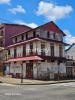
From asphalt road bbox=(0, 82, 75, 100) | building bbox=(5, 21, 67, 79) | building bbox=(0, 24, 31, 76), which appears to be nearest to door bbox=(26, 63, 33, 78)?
building bbox=(5, 21, 67, 79)

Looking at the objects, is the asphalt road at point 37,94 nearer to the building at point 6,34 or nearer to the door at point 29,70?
the door at point 29,70

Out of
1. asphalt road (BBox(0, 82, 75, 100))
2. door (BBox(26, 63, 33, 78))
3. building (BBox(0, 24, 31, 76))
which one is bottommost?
asphalt road (BBox(0, 82, 75, 100))

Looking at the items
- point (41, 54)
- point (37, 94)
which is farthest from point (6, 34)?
point (37, 94)

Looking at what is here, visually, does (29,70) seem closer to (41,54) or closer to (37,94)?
(41,54)

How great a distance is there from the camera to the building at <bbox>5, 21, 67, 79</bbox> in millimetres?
44875

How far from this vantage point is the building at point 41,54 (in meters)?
44.9

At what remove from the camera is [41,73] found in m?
44.8

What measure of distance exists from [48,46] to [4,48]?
13.2 meters

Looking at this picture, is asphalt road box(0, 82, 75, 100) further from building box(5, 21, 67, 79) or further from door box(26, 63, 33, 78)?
door box(26, 63, 33, 78)

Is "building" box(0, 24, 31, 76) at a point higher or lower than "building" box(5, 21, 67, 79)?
higher

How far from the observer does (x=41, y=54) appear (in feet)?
147

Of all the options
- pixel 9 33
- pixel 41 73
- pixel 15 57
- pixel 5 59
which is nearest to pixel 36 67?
pixel 41 73

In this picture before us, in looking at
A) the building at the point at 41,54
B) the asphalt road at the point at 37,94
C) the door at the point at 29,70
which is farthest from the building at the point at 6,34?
the asphalt road at the point at 37,94

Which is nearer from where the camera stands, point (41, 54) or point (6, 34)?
point (41, 54)
